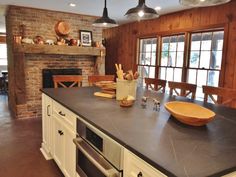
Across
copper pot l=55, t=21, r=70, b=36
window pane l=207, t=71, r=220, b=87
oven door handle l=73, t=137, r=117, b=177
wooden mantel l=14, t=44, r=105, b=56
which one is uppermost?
copper pot l=55, t=21, r=70, b=36

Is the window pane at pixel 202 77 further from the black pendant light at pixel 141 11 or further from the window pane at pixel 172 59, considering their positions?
Result: the black pendant light at pixel 141 11

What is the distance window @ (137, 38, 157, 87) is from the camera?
17.5ft

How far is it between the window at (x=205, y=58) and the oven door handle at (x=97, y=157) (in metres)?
3.23

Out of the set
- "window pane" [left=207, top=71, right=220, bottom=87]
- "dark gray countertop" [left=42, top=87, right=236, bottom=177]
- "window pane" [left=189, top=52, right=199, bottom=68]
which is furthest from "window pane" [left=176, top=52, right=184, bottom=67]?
"dark gray countertop" [left=42, top=87, right=236, bottom=177]

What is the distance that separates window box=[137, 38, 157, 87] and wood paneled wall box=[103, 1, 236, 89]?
0.18 metres

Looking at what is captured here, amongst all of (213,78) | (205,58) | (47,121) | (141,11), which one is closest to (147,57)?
(205,58)

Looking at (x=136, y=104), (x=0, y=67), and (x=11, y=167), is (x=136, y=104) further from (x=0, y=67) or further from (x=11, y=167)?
(x=0, y=67)

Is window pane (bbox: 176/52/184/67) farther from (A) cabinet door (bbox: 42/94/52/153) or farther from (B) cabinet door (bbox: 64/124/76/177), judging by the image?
(B) cabinet door (bbox: 64/124/76/177)

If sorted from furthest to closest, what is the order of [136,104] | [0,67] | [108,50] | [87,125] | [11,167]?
[0,67]
[108,50]
[11,167]
[136,104]
[87,125]

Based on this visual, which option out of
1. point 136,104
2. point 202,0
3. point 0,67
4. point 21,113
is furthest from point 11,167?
point 0,67

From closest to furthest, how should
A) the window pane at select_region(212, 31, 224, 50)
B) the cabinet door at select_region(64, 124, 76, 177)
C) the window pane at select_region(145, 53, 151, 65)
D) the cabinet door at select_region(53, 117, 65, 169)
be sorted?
the cabinet door at select_region(64, 124, 76, 177) < the cabinet door at select_region(53, 117, 65, 169) < the window pane at select_region(212, 31, 224, 50) < the window pane at select_region(145, 53, 151, 65)

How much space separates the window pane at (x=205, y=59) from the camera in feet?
13.5

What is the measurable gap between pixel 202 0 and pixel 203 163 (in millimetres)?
1397

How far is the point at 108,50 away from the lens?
695 cm
